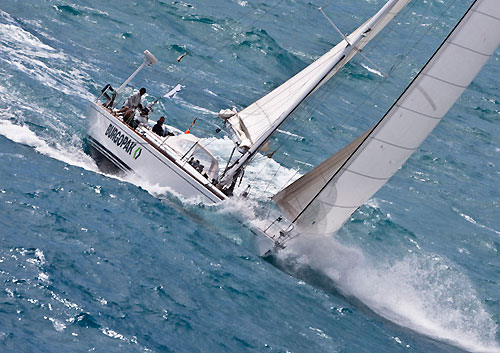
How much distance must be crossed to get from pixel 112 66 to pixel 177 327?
15930 millimetres

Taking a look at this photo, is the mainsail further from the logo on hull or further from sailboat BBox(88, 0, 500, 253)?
the logo on hull

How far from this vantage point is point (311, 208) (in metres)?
19.5

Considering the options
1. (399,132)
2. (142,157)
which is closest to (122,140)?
(142,157)

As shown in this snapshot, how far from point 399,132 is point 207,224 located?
4.77 metres

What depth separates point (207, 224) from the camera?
66.1 ft

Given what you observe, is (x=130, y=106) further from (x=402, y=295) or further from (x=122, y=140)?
(x=402, y=295)

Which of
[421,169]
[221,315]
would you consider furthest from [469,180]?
[221,315]

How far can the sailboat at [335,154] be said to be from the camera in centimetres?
1812

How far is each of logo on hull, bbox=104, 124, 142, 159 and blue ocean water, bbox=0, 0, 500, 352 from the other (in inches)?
26.4

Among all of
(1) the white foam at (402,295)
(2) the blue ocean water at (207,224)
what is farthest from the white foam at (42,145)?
(1) the white foam at (402,295)

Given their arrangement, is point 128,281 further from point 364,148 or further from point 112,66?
point 112,66

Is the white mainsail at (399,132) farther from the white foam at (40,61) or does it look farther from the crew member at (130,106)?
the white foam at (40,61)

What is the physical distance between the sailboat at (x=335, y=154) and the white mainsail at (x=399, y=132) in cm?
2

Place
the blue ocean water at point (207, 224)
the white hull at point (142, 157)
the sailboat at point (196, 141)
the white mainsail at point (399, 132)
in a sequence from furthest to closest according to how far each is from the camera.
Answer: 1. the white hull at point (142, 157)
2. the sailboat at point (196, 141)
3. the white mainsail at point (399, 132)
4. the blue ocean water at point (207, 224)
